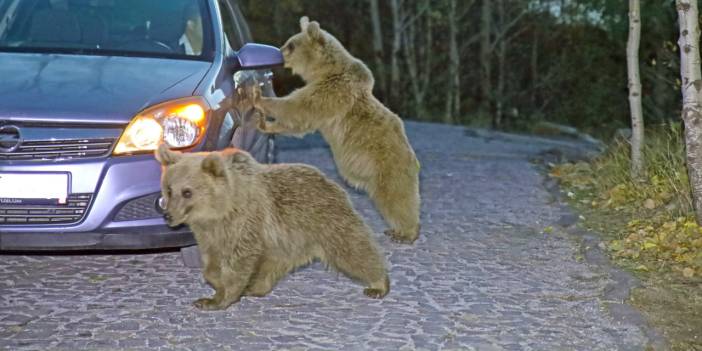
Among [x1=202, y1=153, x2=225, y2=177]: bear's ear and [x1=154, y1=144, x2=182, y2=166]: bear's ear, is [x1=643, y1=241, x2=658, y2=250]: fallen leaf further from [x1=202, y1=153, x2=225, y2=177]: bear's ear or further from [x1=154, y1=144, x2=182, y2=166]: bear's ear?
[x1=154, y1=144, x2=182, y2=166]: bear's ear

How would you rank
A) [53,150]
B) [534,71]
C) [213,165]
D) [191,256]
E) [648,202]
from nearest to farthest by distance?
[213,165] → [53,150] → [191,256] → [648,202] → [534,71]

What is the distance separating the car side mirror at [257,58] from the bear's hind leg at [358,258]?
1.86 metres

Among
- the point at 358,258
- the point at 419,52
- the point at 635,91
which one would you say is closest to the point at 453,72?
the point at 419,52

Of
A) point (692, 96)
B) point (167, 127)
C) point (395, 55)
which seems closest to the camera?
point (167, 127)

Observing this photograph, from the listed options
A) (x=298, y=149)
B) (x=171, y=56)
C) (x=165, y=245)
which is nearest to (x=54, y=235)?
(x=165, y=245)

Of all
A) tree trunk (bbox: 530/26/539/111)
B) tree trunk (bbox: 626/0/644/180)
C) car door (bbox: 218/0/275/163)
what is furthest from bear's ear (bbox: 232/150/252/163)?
tree trunk (bbox: 530/26/539/111)

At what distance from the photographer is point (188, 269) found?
7234 millimetres

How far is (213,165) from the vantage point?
5.76 m

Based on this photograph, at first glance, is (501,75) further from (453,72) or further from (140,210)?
(140,210)

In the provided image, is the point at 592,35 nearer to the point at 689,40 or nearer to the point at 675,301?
the point at 689,40

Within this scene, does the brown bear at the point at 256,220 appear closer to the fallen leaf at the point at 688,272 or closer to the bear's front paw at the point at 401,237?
the bear's front paw at the point at 401,237

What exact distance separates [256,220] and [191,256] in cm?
115

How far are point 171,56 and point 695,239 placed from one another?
12.4ft

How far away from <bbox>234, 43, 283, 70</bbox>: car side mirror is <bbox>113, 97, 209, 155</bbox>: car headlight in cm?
87
